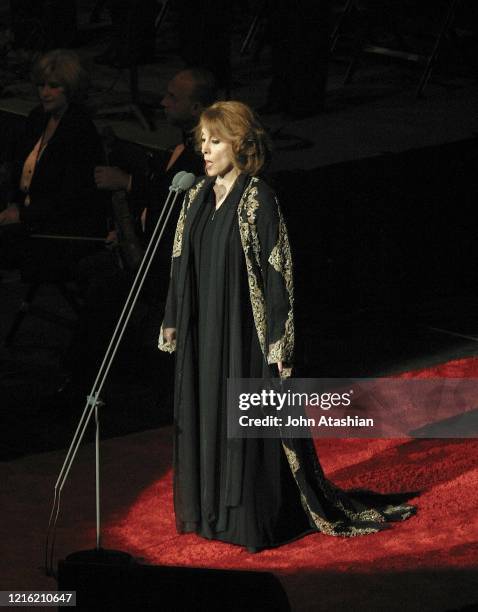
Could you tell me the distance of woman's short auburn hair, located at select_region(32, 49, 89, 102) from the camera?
7.02m

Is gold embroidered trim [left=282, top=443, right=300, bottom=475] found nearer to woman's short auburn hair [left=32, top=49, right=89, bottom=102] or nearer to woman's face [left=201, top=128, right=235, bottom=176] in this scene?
woman's face [left=201, top=128, right=235, bottom=176]

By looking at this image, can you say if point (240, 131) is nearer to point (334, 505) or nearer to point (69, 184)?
point (334, 505)

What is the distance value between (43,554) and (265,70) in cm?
813

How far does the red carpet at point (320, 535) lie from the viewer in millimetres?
4879

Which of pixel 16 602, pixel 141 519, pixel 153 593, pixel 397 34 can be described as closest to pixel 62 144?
pixel 141 519

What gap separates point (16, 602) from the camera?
4828 millimetres

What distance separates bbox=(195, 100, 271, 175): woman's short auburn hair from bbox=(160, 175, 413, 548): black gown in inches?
3.8

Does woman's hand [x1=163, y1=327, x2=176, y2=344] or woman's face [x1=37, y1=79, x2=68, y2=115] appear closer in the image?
woman's hand [x1=163, y1=327, x2=176, y2=344]

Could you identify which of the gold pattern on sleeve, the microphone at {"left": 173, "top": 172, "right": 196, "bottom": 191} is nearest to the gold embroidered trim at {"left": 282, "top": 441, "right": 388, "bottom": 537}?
the gold pattern on sleeve

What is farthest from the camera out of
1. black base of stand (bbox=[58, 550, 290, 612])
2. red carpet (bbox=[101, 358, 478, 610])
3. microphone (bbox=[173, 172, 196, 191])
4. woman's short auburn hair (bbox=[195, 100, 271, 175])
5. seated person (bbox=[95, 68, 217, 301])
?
seated person (bbox=[95, 68, 217, 301])

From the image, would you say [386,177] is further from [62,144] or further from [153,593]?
[153,593]

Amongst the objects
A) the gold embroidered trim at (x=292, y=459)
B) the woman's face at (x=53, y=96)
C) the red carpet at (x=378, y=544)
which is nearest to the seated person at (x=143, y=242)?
the woman's face at (x=53, y=96)

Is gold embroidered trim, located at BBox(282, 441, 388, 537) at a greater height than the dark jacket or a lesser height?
lesser

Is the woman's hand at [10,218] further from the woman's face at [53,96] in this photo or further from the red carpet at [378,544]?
the red carpet at [378,544]
